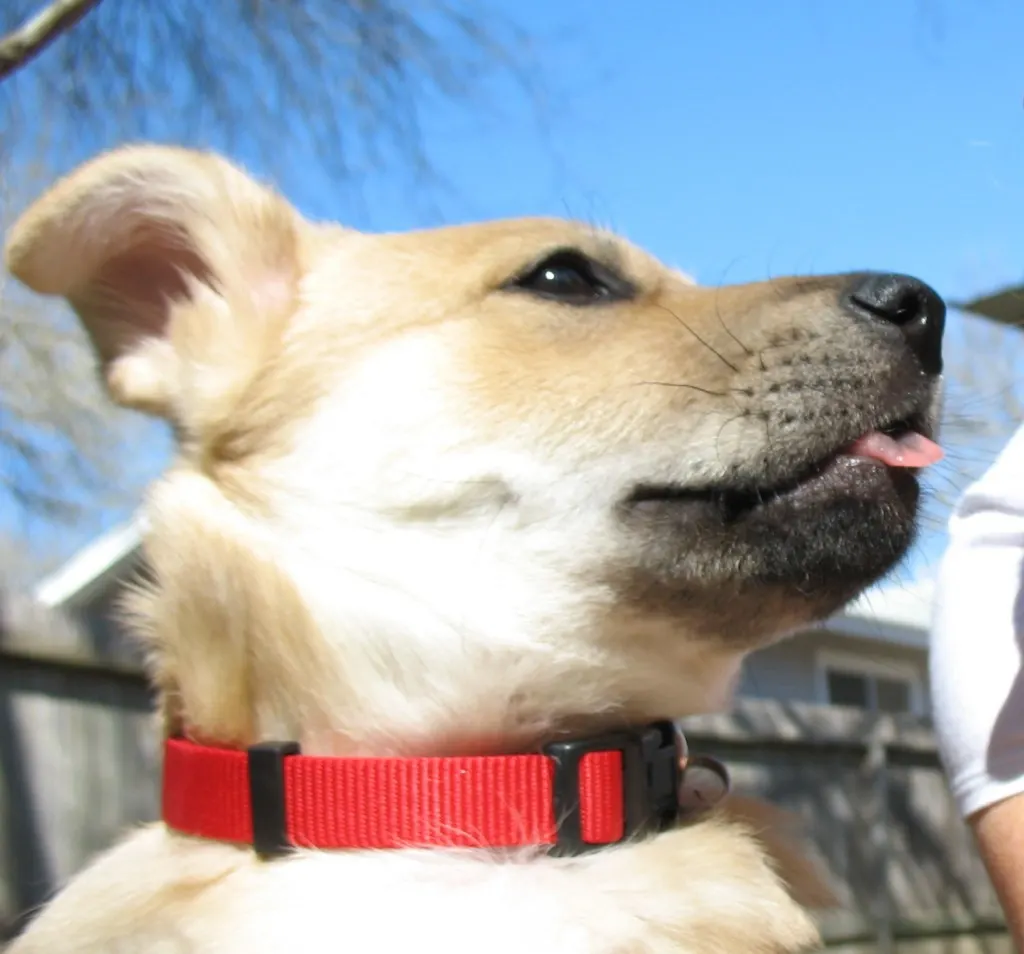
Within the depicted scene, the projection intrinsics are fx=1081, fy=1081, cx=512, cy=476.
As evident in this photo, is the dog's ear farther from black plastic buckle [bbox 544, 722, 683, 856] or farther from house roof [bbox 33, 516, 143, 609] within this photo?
house roof [bbox 33, 516, 143, 609]

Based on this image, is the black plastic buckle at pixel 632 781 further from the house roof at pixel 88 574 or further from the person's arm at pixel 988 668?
the house roof at pixel 88 574

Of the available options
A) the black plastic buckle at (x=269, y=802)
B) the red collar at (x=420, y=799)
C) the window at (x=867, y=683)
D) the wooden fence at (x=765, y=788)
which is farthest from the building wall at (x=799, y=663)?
the black plastic buckle at (x=269, y=802)

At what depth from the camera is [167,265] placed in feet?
8.32

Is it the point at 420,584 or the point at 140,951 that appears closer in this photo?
the point at 140,951

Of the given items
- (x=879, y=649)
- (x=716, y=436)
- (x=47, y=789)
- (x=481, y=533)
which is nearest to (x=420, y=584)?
(x=481, y=533)

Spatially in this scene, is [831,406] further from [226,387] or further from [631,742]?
[226,387]

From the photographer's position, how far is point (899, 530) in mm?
1895

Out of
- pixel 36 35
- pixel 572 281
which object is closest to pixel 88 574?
pixel 36 35

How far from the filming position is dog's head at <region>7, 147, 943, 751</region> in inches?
74.7

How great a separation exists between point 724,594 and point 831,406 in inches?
Answer: 14.9

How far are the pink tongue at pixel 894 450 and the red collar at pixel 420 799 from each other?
2.20 ft

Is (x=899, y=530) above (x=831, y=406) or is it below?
below

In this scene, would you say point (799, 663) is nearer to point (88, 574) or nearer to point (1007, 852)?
point (88, 574)

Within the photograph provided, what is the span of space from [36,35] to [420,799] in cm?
351
